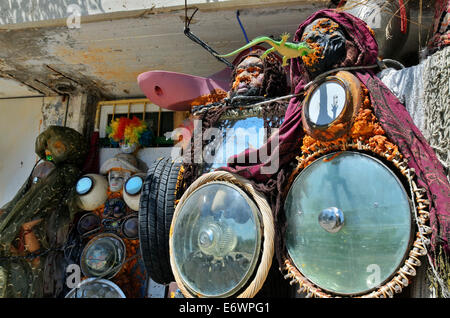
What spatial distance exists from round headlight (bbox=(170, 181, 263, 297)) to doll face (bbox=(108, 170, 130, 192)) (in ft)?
5.13

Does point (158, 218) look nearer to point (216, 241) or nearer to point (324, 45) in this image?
point (216, 241)

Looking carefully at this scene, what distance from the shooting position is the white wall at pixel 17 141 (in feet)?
14.3

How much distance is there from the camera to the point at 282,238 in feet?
6.08

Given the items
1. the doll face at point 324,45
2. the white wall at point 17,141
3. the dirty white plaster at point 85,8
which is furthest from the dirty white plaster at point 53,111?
the doll face at point 324,45

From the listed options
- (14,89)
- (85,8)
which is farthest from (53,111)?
(85,8)

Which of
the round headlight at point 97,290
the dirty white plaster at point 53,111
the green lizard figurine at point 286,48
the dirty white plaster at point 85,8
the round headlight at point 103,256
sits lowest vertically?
the round headlight at point 97,290

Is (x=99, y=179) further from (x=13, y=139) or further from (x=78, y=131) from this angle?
(x=13, y=139)

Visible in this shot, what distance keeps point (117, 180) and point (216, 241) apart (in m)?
1.90

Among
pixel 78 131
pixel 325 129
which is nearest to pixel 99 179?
pixel 78 131

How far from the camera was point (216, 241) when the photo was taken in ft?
6.22

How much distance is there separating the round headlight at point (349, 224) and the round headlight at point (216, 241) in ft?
0.67

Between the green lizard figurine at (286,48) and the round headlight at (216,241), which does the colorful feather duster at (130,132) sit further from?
the green lizard figurine at (286,48)

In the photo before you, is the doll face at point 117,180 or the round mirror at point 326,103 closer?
the round mirror at point 326,103

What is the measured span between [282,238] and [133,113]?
279 cm
